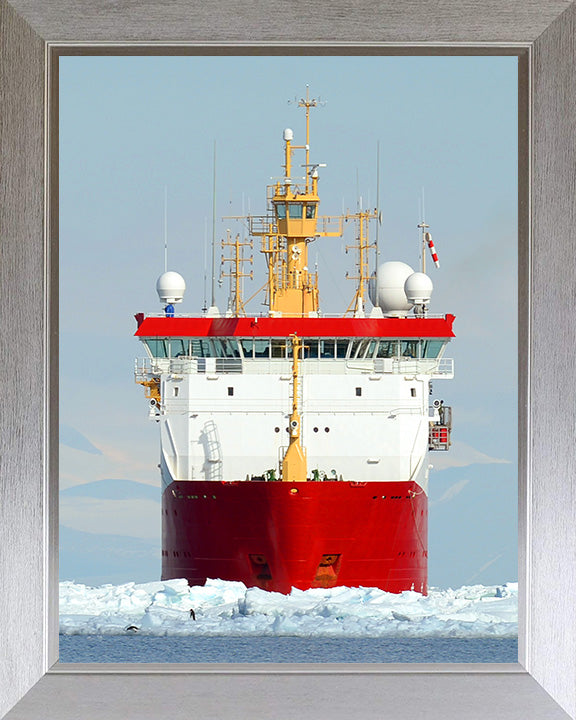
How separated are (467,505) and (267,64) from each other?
312 cm

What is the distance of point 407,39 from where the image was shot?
322 cm

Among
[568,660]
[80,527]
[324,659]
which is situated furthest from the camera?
[80,527]

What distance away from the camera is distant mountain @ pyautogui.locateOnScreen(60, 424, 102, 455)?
24.9 feet

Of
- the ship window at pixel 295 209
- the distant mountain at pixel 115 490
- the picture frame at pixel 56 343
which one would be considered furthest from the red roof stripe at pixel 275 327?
the picture frame at pixel 56 343

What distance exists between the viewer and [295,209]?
9.44 m

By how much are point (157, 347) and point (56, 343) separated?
5272mm

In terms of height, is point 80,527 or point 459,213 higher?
point 459,213

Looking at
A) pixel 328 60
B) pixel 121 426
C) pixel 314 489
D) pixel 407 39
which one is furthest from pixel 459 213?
pixel 407 39

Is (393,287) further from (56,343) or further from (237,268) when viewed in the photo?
(56,343)

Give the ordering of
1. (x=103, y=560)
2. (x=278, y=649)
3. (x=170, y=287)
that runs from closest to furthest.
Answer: (x=278, y=649) < (x=103, y=560) < (x=170, y=287)

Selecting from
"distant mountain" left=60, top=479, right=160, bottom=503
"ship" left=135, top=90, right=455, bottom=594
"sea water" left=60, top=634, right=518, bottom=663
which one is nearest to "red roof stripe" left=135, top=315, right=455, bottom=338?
"ship" left=135, top=90, right=455, bottom=594

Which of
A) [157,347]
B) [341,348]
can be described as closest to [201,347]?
[157,347]

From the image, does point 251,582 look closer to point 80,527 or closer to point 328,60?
point 80,527

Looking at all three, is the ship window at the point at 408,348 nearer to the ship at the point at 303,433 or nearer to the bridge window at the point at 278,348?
the ship at the point at 303,433
